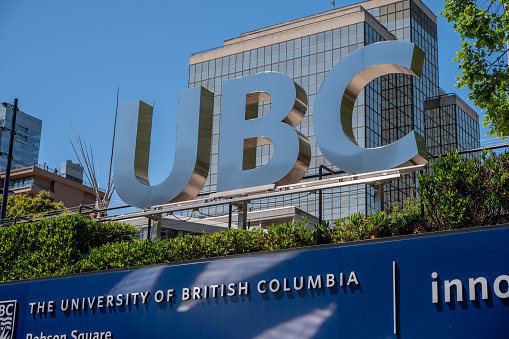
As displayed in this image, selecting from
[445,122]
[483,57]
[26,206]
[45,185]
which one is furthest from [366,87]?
[483,57]

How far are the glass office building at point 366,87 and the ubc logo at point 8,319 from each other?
50.1m

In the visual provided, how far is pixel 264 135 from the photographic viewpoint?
14719 mm

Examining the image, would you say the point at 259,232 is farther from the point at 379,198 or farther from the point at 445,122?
the point at 445,122

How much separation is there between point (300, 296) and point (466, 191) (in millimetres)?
3338

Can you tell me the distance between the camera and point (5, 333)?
631 inches

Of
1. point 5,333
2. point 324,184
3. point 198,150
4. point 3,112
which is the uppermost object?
point 3,112

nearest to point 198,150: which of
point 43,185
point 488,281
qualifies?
point 488,281

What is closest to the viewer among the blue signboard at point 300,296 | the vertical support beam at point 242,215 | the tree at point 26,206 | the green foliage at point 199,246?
the blue signboard at point 300,296

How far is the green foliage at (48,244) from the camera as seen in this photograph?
1633 centimetres

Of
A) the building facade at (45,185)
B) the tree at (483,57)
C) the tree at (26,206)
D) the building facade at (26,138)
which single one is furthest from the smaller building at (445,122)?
the building facade at (26,138)

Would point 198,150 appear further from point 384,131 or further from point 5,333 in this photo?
point 384,131

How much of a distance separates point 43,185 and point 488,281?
85211mm

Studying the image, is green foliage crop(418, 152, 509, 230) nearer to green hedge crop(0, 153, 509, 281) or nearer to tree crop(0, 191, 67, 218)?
green hedge crop(0, 153, 509, 281)

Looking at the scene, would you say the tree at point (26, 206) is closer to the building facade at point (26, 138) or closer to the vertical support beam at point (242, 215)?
the vertical support beam at point (242, 215)
